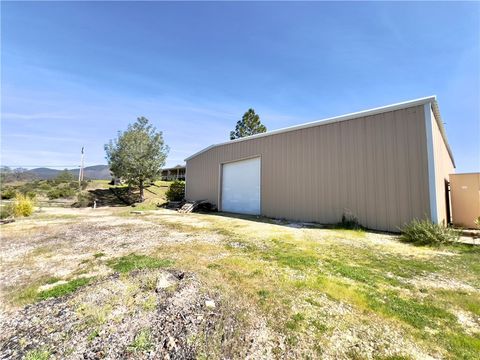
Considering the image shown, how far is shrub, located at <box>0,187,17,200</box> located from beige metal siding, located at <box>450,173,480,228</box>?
29.7m

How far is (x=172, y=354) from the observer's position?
5.63ft

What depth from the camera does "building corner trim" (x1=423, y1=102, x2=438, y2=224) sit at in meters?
5.86

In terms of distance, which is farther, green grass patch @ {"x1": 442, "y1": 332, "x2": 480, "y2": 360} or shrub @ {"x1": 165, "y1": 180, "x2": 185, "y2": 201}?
shrub @ {"x1": 165, "y1": 180, "x2": 185, "y2": 201}

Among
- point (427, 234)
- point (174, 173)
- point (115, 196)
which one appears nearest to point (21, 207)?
point (115, 196)

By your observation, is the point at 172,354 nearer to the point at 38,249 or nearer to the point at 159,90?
the point at 38,249

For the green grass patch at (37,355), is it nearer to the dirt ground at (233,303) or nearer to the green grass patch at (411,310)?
the dirt ground at (233,303)

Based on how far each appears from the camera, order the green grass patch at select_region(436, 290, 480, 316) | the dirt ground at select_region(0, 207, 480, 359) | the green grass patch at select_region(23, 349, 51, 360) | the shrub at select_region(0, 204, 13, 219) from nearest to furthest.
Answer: the green grass patch at select_region(23, 349, 51, 360) < the dirt ground at select_region(0, 207, 480, 359) < the green grass patch at select_region(436, 290, 480, 316) < the shrub at select_region(0, 204, 13, 219)

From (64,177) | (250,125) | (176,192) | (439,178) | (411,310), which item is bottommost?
(411,310)

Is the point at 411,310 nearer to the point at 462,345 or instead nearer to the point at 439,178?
the point at 462,345

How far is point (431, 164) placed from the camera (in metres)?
5.95

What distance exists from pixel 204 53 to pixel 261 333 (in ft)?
34.0

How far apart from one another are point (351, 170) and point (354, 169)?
98 mm

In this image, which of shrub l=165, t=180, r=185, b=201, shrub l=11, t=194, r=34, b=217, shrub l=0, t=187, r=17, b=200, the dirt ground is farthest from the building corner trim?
shrub l=0, t=187, r=17, b=200

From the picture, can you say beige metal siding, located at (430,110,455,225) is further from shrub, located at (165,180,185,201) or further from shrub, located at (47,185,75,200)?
shrub, located at (47,185,75,200)
